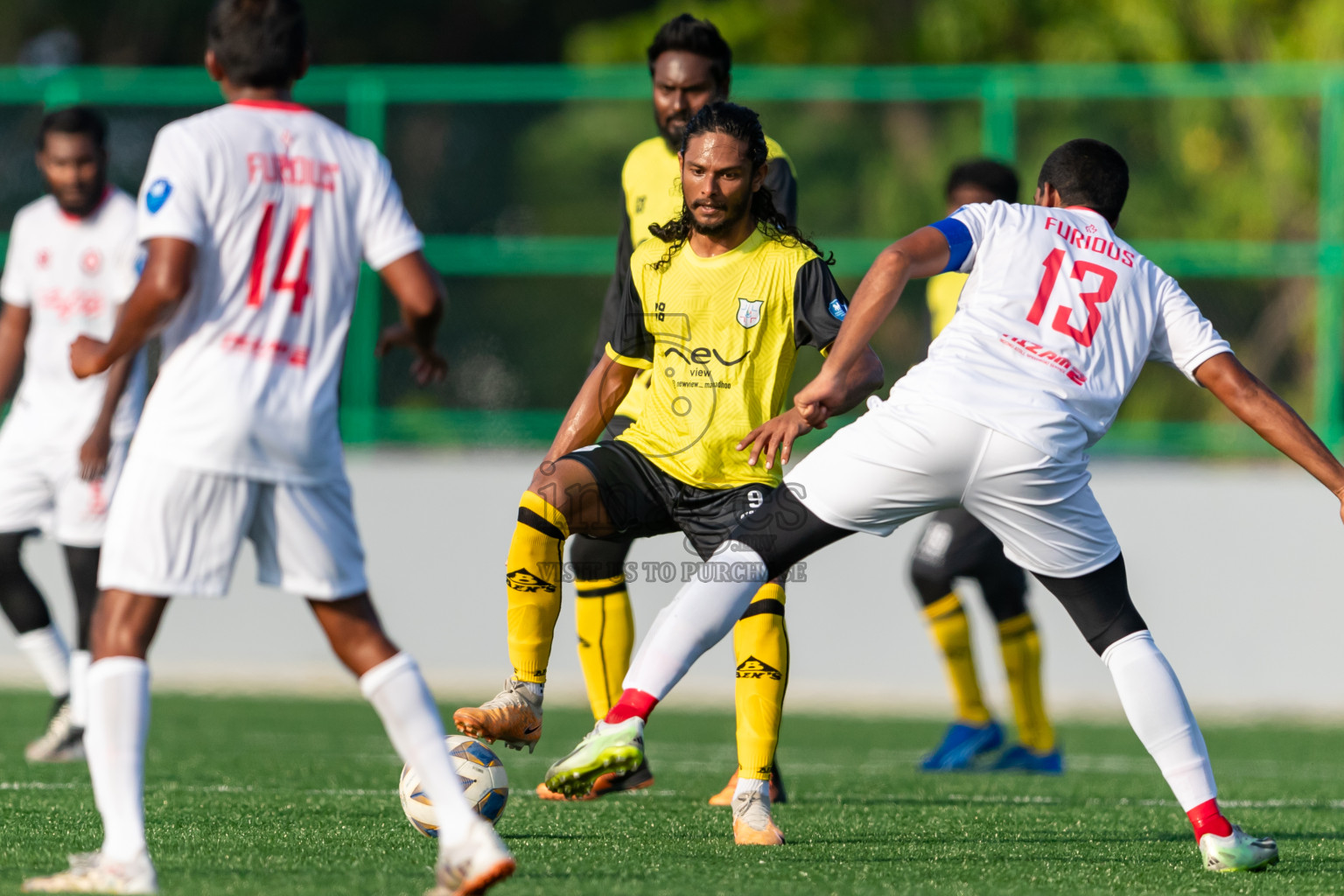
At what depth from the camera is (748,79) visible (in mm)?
12078

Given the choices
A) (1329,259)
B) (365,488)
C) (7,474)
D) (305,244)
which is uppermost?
(305,244)

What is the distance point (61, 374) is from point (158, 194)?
4.35 m

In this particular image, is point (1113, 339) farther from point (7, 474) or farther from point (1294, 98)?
point (1294, 98)

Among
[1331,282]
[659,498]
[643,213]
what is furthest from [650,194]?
[1331,282]

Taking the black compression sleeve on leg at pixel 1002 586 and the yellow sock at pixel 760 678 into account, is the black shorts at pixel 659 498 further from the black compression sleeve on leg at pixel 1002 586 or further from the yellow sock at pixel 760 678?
the black compression sleeve on leg at pixel 1002 586

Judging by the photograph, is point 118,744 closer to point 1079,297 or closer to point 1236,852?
point 1079,297

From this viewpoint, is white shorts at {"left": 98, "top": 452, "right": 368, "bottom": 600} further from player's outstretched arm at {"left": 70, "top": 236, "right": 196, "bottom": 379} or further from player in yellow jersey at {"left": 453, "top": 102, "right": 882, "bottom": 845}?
player in yellow jersey at {"left": 453, "top": 102, "right": 882, "bottom": 845}

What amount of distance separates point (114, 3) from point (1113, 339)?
58.9 ft

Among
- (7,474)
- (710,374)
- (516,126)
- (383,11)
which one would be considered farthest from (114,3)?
(710,374)

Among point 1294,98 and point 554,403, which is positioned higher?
point 1294,98

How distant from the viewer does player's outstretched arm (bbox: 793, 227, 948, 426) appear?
14.3 ft

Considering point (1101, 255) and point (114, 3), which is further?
point (114, 3)

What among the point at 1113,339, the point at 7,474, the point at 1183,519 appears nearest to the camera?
the point at 1113,339

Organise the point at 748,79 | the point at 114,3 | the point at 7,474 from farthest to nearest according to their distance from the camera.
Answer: the point at 114,3 < the point at 748,79 < the point at 7,474
